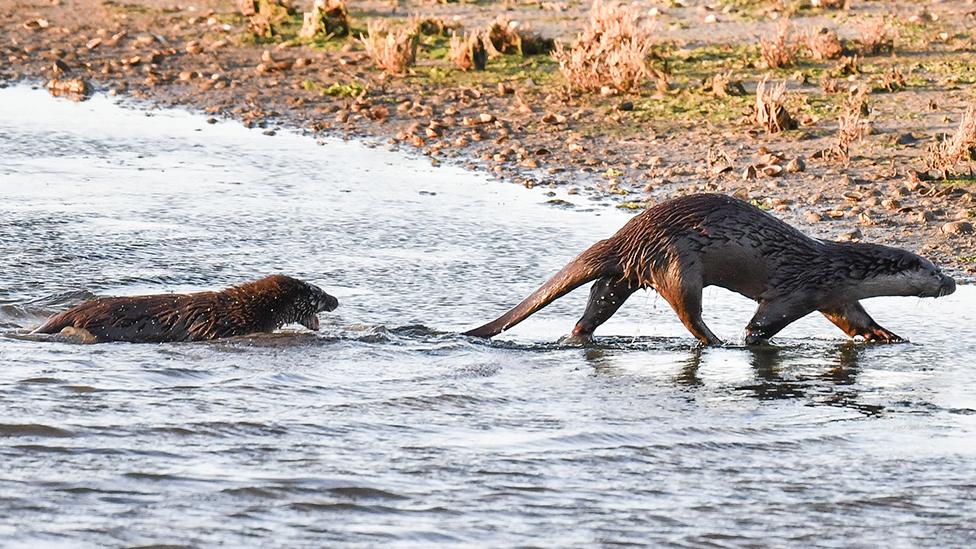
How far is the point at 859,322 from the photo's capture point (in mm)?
8719

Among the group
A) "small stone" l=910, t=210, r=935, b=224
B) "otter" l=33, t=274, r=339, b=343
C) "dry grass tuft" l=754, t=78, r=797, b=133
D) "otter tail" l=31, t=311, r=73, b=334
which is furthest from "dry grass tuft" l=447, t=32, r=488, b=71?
"otter tail" l=31, t=311, r=73, b=334

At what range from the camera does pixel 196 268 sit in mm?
9969

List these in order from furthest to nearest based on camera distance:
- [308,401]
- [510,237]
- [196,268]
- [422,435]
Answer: [510,237]
[196,268]
[308,401]
[422,435]

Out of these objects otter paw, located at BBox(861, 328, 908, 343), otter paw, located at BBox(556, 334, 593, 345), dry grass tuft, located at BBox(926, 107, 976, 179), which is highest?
dry grass tuft, located at BBox(926, 107, 976, 179)

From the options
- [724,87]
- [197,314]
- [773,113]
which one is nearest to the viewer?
[197,314]

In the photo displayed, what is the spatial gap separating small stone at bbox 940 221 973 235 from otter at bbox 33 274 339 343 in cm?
452

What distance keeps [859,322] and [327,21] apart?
11408 millimetres

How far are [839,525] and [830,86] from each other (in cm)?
983

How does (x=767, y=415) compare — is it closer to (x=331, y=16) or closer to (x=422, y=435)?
(x=422, y=435)

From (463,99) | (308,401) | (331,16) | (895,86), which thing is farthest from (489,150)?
(308,401)

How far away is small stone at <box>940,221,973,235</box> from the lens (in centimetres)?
1084

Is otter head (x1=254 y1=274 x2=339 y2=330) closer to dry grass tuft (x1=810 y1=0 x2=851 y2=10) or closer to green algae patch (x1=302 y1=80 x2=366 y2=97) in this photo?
green algae patch (x1=302 y1=80 x2=366 y2=97)

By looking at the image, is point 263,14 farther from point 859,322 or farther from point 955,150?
point 859,322

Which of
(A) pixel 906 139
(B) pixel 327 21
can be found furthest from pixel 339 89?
(A) pixel 906 139
